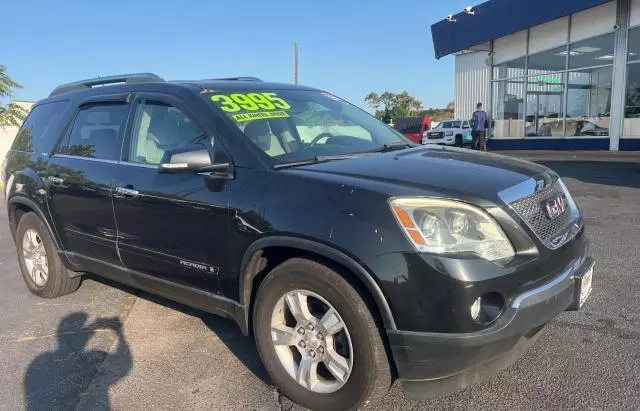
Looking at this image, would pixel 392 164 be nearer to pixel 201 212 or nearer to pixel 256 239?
pixel 256 239

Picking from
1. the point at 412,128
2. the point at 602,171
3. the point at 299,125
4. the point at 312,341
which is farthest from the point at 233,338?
the point at 412,128

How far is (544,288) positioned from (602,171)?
438 inches

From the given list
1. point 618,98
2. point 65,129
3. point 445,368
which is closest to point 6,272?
point 65,129

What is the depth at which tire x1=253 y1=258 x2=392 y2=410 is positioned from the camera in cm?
262

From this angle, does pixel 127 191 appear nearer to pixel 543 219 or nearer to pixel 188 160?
pixel 188 160

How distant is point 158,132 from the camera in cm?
380

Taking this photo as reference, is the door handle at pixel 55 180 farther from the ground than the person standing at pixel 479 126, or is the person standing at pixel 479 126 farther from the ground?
the door handle at pixel 55 180

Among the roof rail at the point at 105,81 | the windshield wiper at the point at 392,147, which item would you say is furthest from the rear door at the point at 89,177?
the windshield wiper at the point at 392,147

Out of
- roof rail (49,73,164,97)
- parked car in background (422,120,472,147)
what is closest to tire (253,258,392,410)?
roof rail (49,73,164,97)

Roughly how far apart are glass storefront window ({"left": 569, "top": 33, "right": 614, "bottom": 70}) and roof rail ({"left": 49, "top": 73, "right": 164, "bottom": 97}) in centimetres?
1787

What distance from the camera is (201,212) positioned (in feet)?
10.6

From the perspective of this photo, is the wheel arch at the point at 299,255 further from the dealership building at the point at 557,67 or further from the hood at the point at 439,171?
the dealership building at the point at 557,67

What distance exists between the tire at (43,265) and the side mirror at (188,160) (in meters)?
2.16

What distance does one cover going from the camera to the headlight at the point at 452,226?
2.48 metres
